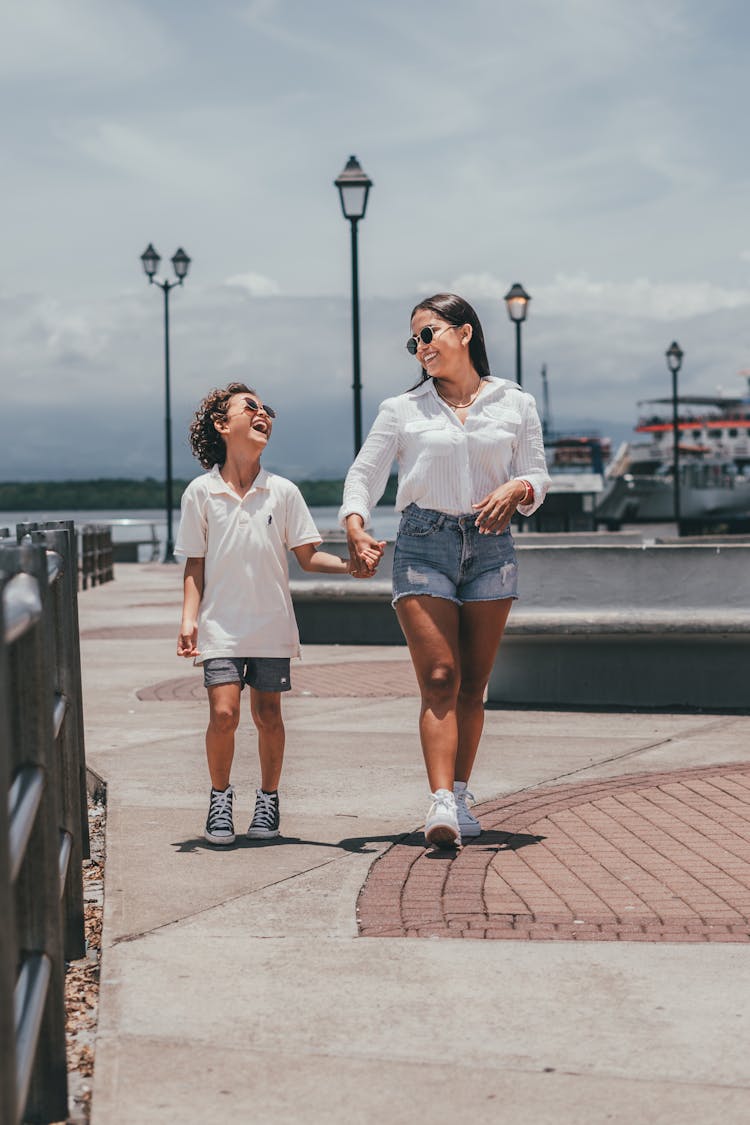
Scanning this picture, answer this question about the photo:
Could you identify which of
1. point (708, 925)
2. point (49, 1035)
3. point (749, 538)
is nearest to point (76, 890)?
point (49, 1035)

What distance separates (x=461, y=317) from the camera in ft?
17.4

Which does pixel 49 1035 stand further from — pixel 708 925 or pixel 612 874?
pixel 612 874

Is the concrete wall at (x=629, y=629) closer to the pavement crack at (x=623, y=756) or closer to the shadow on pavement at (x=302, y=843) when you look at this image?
the pavement crack at (x=623, y=756)

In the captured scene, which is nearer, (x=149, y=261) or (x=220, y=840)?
(x=220, y=840)

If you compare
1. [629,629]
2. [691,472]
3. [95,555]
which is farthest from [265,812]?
[691,472]

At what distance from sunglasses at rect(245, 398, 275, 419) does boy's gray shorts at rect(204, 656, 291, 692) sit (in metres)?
0.88

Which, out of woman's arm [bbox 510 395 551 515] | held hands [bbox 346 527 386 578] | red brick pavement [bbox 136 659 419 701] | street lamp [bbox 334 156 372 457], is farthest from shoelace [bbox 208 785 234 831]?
street lamp [bbox 334 156 372 457]

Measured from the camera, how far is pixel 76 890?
13.1 ft

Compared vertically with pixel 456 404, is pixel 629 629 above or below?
below

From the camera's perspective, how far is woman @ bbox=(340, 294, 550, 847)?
5.13 metres

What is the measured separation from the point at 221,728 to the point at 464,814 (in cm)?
94

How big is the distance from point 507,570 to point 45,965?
2.86 m

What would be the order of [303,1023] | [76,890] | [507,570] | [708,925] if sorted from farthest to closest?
[507,570] < [708,925] < [76,890] < [303,1023]

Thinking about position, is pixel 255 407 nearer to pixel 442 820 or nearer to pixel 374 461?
pixel 374 461
